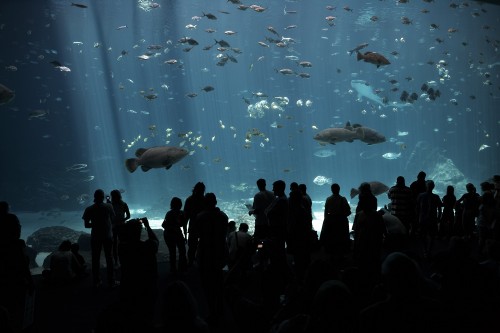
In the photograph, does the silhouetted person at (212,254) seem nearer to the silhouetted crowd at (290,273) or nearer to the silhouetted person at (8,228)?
the silhouetted crowd at (290,273)

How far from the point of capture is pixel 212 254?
14.3 feet

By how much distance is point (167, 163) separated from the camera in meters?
6.39

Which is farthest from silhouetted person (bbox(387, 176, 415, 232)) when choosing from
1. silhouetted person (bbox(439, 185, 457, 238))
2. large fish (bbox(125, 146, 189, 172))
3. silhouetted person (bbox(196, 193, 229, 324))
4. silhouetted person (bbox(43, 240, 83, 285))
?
silhouetted person (bbox(43, 240, 83, 285))

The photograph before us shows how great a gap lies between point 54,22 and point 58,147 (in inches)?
450

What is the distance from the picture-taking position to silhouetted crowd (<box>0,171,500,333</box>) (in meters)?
2.30

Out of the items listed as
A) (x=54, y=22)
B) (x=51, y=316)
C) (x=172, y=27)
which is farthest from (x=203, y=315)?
(x=172, y=27)

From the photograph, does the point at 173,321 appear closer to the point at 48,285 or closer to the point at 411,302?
the point at 411,302

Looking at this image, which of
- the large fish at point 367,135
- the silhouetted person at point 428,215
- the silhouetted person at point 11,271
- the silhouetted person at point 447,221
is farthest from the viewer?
the silhouetted person at point 447,221

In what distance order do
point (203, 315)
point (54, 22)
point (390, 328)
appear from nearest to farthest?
point (390, 328), point (203, 315), point (54, 22)

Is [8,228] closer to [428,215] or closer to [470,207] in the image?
[428,215]

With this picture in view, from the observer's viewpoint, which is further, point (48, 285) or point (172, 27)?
point (172, 27)

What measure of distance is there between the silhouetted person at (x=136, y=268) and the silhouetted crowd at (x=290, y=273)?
12mm

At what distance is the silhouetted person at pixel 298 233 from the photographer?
19.0ft

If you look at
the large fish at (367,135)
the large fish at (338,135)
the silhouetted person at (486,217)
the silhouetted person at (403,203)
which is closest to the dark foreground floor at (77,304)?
the large fish at (338,135)
